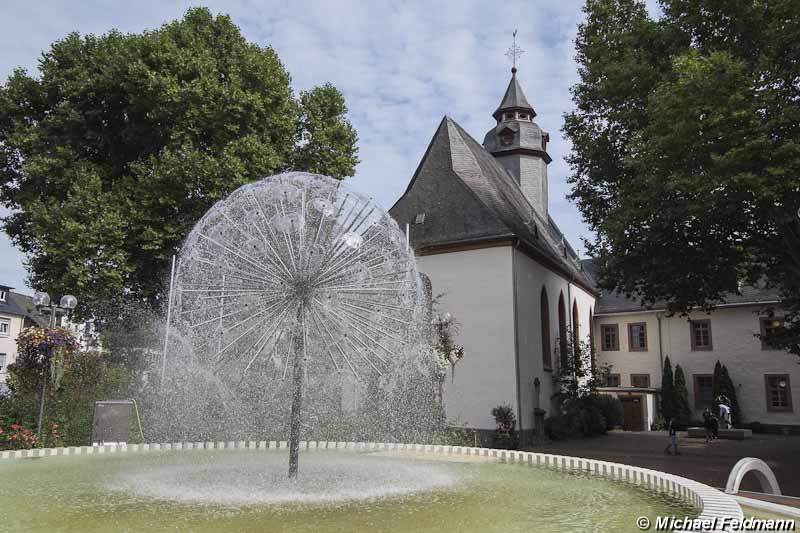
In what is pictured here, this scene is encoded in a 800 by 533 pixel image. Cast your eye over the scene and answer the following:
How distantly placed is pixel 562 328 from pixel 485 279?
8.16m

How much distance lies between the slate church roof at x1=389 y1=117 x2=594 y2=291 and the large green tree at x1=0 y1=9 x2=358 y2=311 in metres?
6.14

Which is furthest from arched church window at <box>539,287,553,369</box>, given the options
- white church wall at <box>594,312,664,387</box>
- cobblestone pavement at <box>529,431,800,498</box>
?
white church wall at <box>594,312,664,387</box>

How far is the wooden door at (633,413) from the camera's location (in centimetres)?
3303

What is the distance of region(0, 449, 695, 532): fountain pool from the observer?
5949 mm

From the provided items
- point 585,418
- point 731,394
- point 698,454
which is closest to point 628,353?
point 731,394

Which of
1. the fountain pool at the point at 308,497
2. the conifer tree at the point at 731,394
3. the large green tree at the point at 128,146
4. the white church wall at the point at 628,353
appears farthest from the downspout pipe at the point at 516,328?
the white church wall at the point at 628,353

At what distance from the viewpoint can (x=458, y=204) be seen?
76.9 ft

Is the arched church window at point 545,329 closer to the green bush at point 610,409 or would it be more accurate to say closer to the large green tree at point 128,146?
the green bush at point 610,409

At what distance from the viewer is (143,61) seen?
1886cm

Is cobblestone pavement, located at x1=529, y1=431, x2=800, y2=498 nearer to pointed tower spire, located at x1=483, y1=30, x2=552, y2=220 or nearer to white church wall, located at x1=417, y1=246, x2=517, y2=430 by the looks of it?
white church wall, located at x1=417, y1=246, x2=517, y2=430

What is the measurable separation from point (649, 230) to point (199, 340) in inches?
461

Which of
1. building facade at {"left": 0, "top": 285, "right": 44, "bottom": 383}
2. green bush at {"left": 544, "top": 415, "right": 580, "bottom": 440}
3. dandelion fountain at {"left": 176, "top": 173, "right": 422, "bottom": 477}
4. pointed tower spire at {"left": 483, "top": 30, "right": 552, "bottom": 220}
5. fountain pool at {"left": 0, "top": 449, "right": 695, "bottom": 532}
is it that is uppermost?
pointed tower spire at {"left": 483, "top": 30, "right": 552, "bottom": 220}

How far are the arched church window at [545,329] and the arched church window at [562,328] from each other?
4.01ft

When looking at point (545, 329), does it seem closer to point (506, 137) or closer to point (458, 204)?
point (458, 204)
